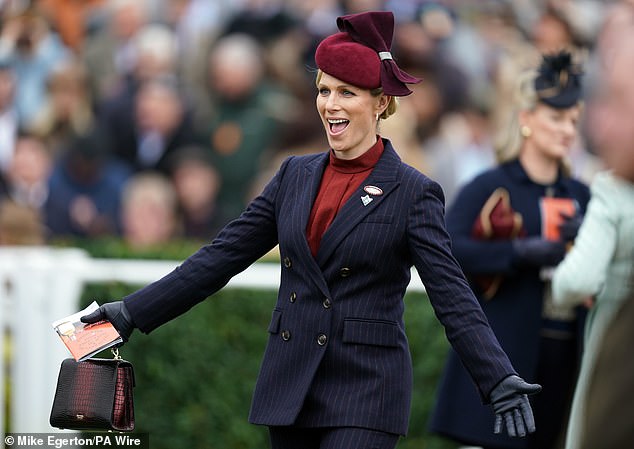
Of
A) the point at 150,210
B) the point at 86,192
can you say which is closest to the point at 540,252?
the point at 150,210

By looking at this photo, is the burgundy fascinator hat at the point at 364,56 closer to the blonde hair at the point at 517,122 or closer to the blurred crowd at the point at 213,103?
the blonde hair at the point at 517,122

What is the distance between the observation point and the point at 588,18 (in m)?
11.0

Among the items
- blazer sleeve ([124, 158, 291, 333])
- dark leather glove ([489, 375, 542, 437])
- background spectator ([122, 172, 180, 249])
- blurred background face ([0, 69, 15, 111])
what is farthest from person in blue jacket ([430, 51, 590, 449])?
blurred background face ([0, 69, 15, 111])

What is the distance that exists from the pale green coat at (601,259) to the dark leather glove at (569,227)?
0.42 meters

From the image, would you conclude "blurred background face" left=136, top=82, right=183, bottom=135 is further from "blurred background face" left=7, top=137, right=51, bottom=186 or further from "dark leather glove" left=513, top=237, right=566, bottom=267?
"dark leather glove" left=513, top=237, right=566, bottom=267

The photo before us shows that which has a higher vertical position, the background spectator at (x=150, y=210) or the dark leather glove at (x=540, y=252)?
the background spectator at (x=150, y=210)

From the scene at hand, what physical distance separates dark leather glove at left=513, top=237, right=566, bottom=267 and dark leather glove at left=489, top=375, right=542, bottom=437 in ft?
6.23

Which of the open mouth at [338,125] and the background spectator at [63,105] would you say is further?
the background spectator at [63,105]

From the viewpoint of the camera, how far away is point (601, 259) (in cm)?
553

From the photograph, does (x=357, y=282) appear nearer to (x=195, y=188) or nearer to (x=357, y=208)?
(x=357, y=208)

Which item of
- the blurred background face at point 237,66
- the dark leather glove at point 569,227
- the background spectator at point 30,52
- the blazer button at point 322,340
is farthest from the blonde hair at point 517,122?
the background spectator at point 30,52

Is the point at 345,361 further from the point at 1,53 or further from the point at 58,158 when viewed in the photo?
the point at 1,53

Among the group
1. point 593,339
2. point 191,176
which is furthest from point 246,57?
point 593,339

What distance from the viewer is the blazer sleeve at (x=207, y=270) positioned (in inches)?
183
